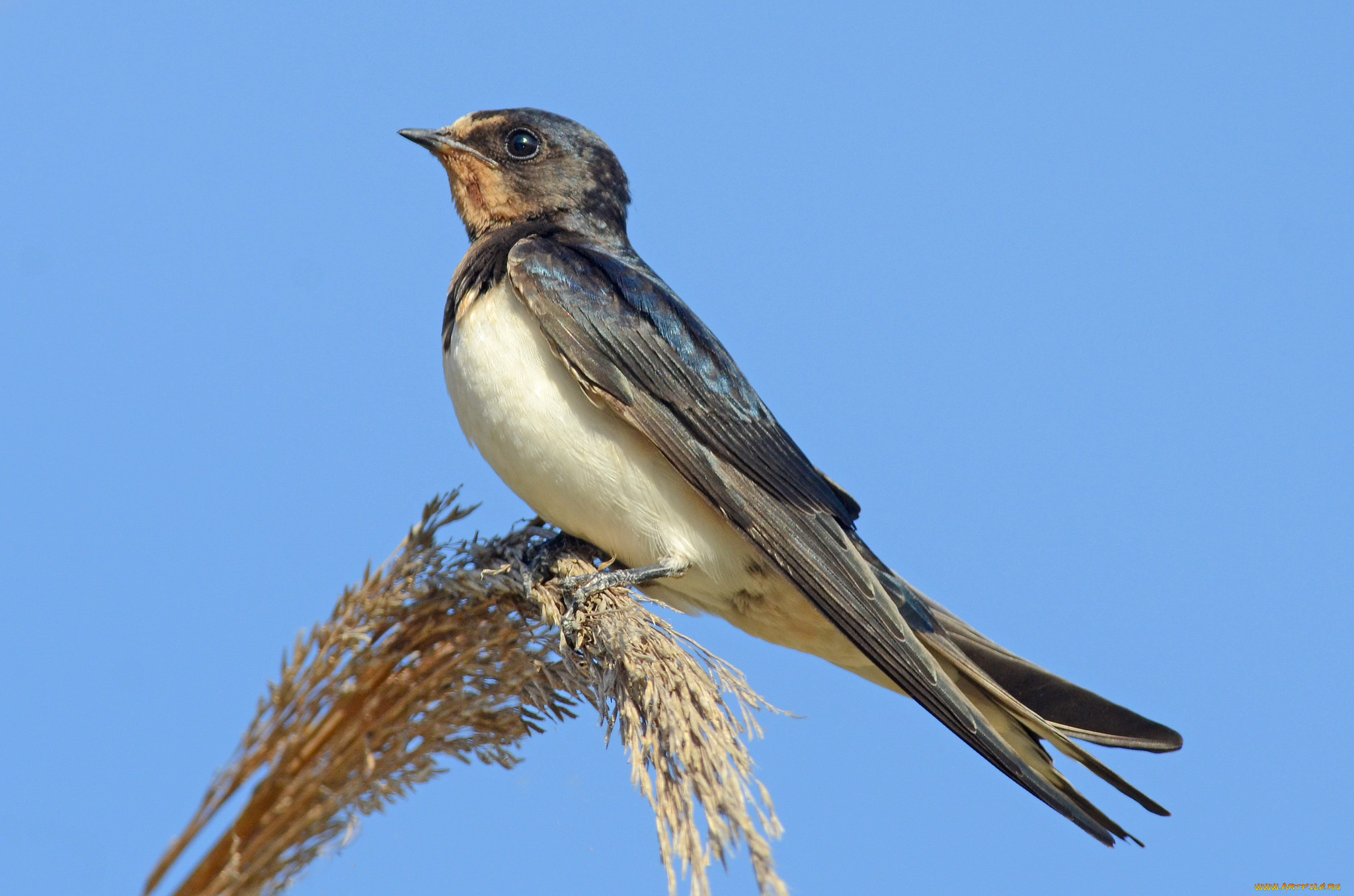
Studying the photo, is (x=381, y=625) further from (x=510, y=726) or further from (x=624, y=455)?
(x=624, y=455)

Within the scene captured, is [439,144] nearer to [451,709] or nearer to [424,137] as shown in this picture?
[424,137]

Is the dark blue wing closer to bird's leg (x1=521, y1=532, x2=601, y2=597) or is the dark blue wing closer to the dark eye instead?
bird's leg (x1=521, y1=532, x2=601, y2=597)

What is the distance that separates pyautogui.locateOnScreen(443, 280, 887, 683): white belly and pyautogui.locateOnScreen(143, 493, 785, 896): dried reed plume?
63 centimetres

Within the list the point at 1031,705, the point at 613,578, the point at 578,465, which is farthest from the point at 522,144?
the point at 1031,705

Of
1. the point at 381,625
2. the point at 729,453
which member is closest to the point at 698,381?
the point at 729,453

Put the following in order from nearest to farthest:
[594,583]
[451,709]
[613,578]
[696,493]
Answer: [451,709] → [594,583] → [613,578] → [696,493]

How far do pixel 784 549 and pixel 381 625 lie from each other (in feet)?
5.01

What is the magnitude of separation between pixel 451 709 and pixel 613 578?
1.04m

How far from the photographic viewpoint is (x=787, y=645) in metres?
4.43

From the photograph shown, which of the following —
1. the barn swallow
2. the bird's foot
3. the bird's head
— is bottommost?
the bird's foot

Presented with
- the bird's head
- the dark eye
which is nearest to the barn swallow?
the bird's head

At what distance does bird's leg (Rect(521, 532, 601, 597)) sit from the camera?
364 centimetres

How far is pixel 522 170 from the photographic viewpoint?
4906mm

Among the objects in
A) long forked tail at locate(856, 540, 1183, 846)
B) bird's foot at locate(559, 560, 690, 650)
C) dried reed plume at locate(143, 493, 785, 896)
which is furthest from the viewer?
long forked tail at locate(856, 540, 1183, 846)
